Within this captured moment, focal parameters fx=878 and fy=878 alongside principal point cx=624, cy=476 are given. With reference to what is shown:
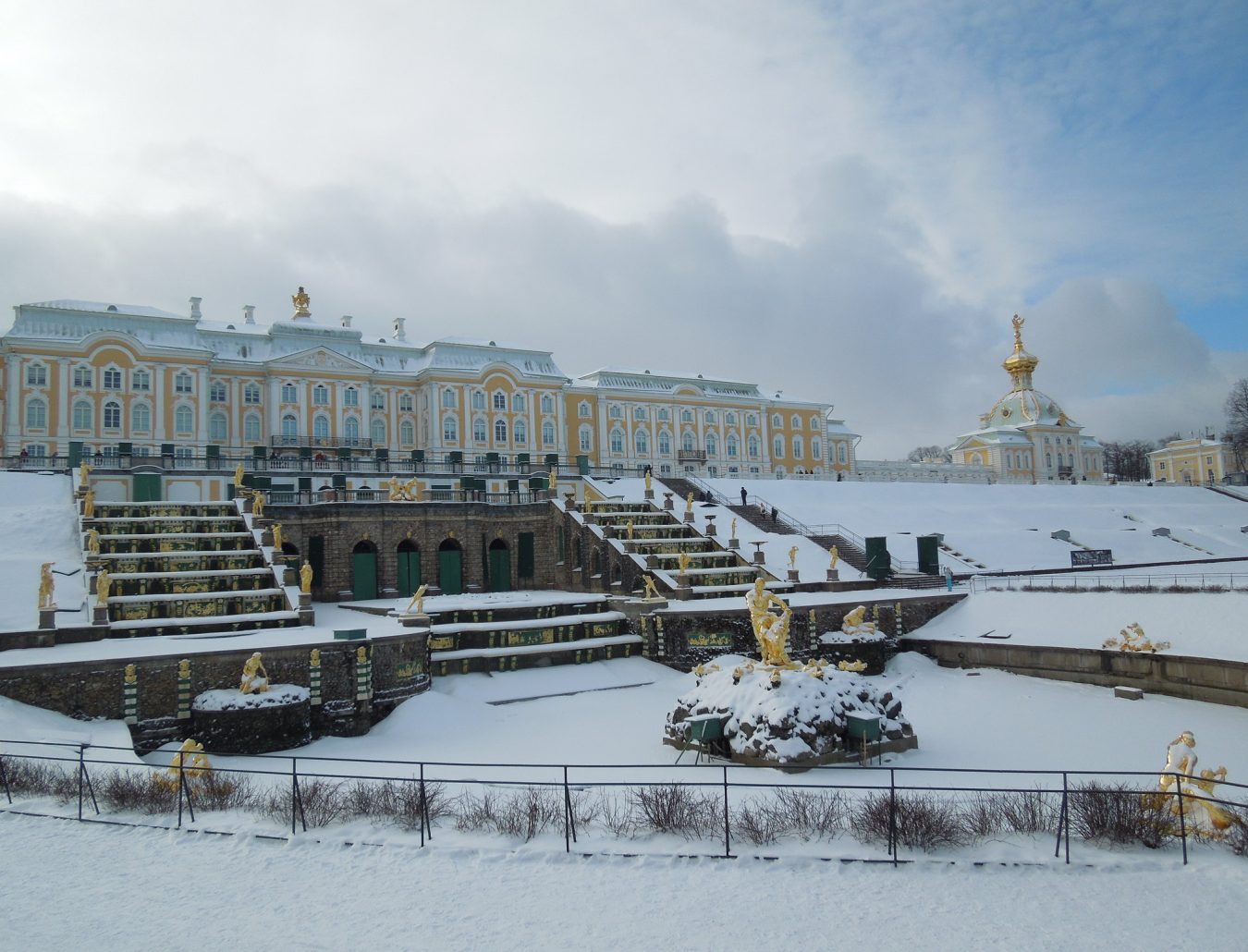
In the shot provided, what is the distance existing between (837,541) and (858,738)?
2265 cm

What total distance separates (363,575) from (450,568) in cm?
382

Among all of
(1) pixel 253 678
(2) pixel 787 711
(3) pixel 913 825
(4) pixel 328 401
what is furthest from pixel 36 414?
(3) pixel 913 825

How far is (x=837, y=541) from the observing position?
39.6 meters

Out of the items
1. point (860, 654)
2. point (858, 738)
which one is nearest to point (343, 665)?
point (858, 738)

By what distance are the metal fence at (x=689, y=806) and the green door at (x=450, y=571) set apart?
22.6 meters

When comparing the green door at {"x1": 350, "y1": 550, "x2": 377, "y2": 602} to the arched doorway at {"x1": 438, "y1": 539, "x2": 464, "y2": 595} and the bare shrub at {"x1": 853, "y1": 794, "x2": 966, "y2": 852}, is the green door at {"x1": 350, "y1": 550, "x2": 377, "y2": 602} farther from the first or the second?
the bare shrub at {"x1": 853, "y1": 794, "x2": 966, "y2": 852}

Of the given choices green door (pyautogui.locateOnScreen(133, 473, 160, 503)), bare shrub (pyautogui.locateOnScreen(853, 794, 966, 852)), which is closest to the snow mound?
bare shrub (pyautogui.locateOnScreen(853, 794, 966, 852))

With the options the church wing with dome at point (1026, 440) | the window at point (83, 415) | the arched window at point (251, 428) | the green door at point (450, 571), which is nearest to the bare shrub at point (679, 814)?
the green door at point (450, 571)

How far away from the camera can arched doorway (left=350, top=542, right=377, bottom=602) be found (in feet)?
116

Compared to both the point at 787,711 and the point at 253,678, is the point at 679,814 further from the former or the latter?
the point at 253,678

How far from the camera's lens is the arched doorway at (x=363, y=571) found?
116ft

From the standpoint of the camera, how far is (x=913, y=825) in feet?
35.4

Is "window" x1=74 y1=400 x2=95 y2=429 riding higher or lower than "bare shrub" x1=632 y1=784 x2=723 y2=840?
higher

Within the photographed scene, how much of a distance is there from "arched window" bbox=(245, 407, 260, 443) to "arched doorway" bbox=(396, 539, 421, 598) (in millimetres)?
22649
